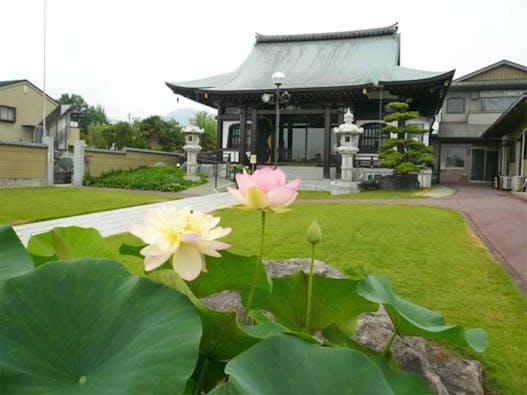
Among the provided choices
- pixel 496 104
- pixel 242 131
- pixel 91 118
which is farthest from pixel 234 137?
pixel 91 118

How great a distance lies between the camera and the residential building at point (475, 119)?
24.1 meters

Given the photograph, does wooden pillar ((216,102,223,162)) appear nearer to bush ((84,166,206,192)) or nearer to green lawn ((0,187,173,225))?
bush ((84,166,206,192))

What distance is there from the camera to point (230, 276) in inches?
39.0

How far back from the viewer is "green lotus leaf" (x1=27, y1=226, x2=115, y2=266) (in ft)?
3.43

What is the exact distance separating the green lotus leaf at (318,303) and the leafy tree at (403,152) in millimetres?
15819

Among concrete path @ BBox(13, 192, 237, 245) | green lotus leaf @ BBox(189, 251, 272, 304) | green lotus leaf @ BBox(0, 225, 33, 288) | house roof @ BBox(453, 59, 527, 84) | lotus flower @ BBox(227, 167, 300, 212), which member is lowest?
concrete path @ BBox(13, 192, 237, 245)

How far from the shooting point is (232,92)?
1875cm

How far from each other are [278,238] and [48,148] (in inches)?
501

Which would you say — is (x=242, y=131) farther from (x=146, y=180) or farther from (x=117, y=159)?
(x=117, y=159)

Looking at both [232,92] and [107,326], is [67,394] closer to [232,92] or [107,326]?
[107,326]

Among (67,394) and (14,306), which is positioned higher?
(14,306)

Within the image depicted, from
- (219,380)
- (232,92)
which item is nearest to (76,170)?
(232,92)

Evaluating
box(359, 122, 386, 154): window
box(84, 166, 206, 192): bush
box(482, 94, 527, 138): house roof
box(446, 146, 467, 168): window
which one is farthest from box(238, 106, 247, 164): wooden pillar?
box(446, 146, 467, 168): window

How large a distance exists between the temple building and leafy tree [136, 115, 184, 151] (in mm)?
8836
